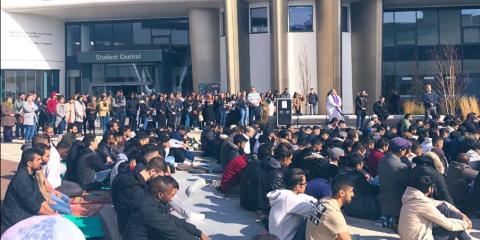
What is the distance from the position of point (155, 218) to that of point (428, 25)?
34.2 meters

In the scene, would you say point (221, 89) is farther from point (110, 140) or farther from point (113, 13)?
point (110, 140)

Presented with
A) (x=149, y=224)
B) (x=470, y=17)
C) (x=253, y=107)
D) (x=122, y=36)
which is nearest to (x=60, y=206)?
(x=149, y=224)

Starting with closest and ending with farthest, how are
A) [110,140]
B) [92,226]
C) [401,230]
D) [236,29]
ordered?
[401,230] → [92,226] → [110,140] → [236,29]

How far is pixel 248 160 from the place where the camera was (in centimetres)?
1133

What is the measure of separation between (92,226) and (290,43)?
2509 centimetres

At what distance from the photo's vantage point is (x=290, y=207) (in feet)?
23.8

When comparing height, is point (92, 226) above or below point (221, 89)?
below

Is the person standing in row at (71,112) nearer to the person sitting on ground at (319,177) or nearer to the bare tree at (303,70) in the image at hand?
the bare tree at (303,70)

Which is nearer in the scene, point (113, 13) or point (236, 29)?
point (236, 29)

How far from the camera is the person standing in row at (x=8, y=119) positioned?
20.5 meters

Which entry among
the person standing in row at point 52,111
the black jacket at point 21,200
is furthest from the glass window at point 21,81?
the black jacket at point 21,200

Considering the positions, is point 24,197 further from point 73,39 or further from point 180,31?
point 73,39

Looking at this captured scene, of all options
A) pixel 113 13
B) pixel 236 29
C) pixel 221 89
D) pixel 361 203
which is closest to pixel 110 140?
pixel 361 203

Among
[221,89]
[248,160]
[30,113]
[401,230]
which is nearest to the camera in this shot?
[401,230]
